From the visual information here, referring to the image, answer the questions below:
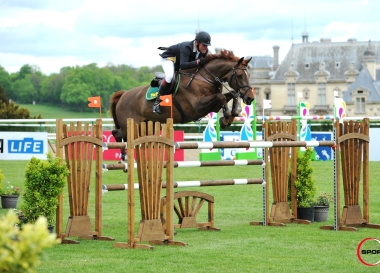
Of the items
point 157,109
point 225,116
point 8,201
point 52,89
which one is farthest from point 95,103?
point 52,89

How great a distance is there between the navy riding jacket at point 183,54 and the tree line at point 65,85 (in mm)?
79510

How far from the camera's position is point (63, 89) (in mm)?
99875

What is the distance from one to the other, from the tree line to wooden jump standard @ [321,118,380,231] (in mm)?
80547

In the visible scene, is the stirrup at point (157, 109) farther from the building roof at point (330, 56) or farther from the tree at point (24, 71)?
the tree at point (24, 71)

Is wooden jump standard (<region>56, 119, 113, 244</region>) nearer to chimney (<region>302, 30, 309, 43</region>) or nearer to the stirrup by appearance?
the stirrup

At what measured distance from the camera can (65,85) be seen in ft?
332

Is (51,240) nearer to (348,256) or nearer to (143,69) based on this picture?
(348,256)

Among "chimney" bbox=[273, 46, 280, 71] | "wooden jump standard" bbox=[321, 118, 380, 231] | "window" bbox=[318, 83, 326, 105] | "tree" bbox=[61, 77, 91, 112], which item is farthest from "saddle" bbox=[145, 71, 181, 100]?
"chimney" bbox=[273, 46, 280, 71]

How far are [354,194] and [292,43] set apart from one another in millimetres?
83341

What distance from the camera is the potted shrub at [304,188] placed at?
895 cm

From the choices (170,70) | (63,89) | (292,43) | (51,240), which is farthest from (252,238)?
(63,89)

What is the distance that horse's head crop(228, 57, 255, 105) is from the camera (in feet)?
27.7

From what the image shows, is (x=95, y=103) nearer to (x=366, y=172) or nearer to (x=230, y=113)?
(x=230, y=113)

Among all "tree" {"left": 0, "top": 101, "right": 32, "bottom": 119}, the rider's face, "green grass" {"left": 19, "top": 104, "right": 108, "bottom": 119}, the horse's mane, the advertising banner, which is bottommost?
the advertising banner
